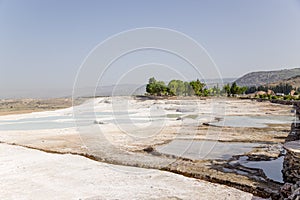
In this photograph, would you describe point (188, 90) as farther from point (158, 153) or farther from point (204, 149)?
point (158, 153)

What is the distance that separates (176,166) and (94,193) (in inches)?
134

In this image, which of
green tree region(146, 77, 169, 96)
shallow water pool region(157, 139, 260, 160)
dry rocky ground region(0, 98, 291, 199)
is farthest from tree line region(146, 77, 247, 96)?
shallow water pool region(157, 139, 260, 160)

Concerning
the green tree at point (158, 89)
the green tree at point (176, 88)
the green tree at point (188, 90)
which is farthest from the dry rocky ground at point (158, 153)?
the green tree at point (188, 90)

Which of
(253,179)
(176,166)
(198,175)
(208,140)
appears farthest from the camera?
(208,140)

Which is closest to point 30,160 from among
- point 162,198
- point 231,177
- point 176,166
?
point 176,166

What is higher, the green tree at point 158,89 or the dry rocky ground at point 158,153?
the green tree at point 158,89

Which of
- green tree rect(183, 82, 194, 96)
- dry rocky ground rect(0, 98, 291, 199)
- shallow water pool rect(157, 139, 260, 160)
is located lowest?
shallow water pool rect(157, 139, 260, 160)

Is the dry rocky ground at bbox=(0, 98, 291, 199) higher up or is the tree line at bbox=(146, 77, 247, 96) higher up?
the tree line at bbox=(146, 77, 247, 96)

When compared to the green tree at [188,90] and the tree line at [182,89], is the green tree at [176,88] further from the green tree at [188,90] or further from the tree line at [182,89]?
the green tree at [188,90]

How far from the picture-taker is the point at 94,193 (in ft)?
23.2

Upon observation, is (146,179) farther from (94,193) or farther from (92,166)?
(92,166)

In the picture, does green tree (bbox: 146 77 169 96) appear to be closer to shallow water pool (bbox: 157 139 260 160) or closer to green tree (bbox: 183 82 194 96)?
green tree (bbox: 183 82 194 96)

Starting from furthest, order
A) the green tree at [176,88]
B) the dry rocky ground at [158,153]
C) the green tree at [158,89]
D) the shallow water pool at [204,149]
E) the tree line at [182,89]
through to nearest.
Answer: the green tree at [158,89] < the green tree at [176,88] < the tree line at [182,89] < the shallow water pool at [204,149] < the dry rocky ground at [158,153]

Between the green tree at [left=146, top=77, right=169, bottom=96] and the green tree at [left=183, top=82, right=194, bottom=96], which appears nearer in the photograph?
the green tree at [left=146, top=77, right=169, bottom=96]
